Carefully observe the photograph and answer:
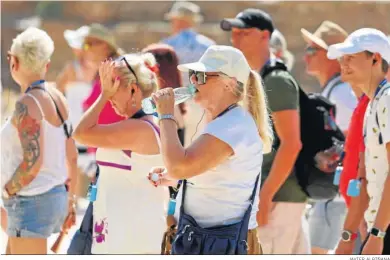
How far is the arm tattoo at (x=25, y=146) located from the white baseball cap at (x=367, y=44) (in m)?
1.72

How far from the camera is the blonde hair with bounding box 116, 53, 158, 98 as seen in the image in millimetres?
4891

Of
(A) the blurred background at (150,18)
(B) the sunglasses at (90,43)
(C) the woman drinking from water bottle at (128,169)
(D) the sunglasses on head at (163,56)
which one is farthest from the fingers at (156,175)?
(A) the blurred background at (150,18)

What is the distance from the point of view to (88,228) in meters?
5.08

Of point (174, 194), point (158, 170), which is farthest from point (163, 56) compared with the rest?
point (174, 194)

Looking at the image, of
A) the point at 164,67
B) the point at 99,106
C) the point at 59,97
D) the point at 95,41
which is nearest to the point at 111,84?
the point at 99,106

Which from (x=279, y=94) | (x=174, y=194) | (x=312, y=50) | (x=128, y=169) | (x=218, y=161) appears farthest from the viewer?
(x=312, y=50)

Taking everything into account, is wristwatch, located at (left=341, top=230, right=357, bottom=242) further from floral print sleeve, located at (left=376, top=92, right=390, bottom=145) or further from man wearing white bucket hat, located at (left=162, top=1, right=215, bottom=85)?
man wearing white bucket hat, located at (left=162, top=1, right=215, bottom=85)

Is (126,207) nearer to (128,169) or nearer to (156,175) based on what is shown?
(128,169)

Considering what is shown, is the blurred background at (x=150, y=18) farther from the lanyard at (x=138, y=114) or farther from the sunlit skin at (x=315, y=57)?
the lanyard at (x=138, y=114)

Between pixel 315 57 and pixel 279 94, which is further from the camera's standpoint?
pixel 315 57

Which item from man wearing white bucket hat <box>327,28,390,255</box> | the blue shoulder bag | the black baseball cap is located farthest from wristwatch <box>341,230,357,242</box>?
the black baseball cap

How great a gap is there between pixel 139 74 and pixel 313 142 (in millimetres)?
1323

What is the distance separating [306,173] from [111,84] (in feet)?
4.99

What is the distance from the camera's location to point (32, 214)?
5355 mm
